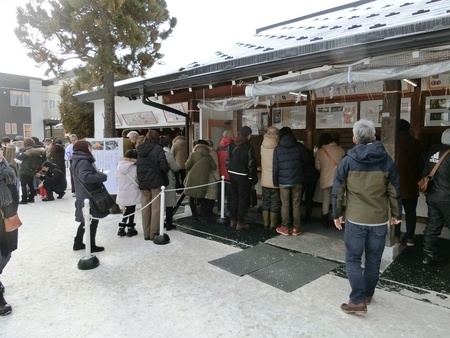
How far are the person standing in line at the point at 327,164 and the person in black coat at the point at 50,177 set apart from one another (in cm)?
733

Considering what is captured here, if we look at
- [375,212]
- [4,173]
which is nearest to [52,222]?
[4,173]

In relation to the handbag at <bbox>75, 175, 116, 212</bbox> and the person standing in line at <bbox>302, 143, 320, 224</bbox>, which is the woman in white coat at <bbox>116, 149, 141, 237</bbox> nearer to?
the handbag at <bbox>75, 175, 116, 212</bbox>

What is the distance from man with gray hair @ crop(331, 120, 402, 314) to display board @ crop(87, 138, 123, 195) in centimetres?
541

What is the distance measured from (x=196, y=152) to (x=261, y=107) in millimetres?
2354

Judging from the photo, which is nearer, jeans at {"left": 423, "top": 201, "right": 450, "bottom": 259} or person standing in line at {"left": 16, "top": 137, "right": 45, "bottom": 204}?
jeans at {"left": 423, "top": 201, "right": 450, "bottom": 259}

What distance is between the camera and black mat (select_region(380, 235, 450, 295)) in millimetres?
3701

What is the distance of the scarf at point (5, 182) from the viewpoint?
3113 mm

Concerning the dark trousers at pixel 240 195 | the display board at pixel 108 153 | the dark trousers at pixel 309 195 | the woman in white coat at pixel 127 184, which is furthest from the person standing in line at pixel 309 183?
the display board at pixel 108 153

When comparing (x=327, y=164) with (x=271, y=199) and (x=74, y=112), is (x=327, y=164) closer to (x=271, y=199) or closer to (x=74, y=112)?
(x=271, y=199)

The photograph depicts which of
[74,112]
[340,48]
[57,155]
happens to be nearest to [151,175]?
[340,48]

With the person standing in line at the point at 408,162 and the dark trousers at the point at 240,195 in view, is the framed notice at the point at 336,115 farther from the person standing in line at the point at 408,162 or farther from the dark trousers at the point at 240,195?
the dark trousers at the point at 240,195

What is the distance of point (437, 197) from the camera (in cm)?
410

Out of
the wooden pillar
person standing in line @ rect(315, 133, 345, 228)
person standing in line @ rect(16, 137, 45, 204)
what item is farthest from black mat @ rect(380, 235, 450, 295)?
person standing in line @ rect(16, 137, 45, 204)

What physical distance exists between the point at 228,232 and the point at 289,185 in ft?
4.66
